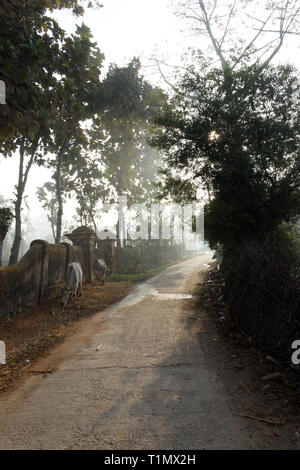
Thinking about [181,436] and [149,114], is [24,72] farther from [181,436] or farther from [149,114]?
[149,114]

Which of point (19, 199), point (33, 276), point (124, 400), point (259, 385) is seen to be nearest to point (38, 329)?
point (33, 276)

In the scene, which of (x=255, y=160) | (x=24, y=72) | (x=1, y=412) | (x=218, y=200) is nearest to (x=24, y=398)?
(x=1, y=412)

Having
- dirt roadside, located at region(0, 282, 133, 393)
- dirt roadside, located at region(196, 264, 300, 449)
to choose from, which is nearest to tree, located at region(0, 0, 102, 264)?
dirt roadside, located at region(0, 282, 133, 393)

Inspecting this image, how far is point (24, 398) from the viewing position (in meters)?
4.48

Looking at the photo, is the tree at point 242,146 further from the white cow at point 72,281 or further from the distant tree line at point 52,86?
the white cow at point 72,281

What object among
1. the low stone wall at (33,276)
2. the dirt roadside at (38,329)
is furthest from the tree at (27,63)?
the dirt roadside at (38,329)

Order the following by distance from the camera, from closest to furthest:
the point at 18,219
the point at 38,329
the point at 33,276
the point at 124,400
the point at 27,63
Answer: the point at 124,400, the point at 27,63, the point at 38,329, the point at 33,276, the point at 18,219

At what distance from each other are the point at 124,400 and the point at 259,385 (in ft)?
6.52

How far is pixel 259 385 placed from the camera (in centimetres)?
466

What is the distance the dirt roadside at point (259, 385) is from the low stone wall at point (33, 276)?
5244 millimetres

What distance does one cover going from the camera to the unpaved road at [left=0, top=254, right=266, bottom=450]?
335 centimetres

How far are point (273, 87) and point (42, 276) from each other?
1009 centimetres

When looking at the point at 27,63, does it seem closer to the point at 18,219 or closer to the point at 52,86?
the point at 52,86

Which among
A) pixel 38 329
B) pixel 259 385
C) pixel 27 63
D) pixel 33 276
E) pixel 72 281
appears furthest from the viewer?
pixel 72 281
